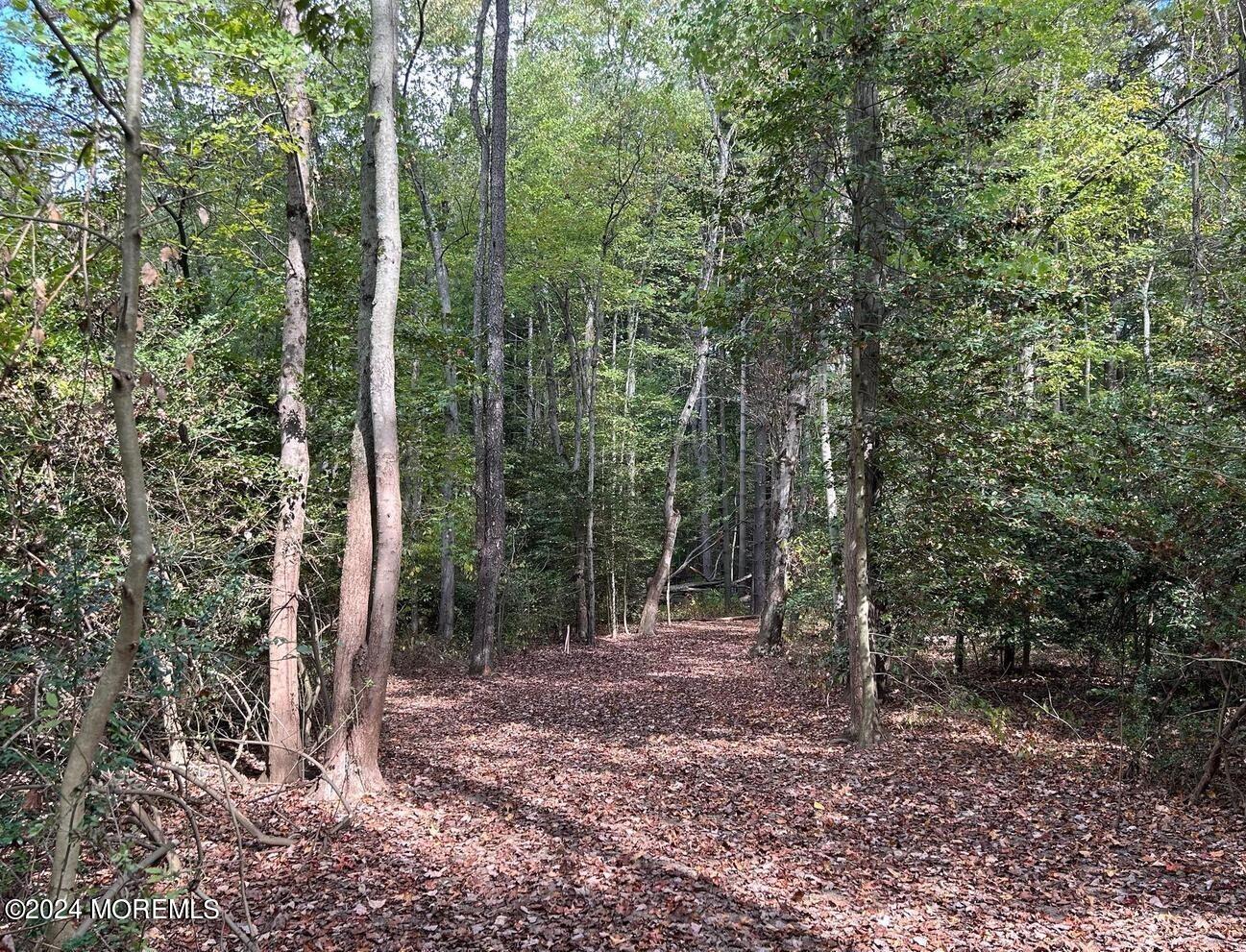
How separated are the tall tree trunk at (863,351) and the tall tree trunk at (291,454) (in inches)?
207

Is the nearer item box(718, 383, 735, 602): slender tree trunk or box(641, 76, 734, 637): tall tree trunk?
box(641, 76, 734, 637): tall tree trunk

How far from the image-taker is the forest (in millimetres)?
3834

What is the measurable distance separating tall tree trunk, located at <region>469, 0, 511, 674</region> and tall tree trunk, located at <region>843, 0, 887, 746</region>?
20.9 feet

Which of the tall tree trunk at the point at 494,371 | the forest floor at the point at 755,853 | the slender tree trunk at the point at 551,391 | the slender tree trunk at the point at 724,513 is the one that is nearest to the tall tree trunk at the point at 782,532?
the tall tree trunk at the point at 494,371

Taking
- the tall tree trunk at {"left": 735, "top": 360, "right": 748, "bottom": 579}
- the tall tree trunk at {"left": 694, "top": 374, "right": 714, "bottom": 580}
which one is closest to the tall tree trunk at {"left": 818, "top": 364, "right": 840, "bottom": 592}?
the tall tree trunk at {"left": 735, "top": 360, "right": 748, "bottom": 579}

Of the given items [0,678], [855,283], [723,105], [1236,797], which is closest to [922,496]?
[855,283]

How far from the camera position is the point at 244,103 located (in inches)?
279

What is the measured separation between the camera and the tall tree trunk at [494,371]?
12.0 m

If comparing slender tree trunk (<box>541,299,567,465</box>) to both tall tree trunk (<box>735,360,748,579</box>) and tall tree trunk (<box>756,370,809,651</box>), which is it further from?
tall tree trunk (<box>756,370,809,651</box>)

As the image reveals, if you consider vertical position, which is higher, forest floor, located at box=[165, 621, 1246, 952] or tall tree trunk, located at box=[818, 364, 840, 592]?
tall tree trunk, located at box=[818, 364, 840, 592]

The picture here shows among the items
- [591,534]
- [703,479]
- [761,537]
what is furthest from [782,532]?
[703,479]

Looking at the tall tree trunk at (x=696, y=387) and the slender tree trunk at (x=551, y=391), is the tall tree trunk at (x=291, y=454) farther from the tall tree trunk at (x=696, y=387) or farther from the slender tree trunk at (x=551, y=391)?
the slender tree trunk at (x=551, y=391)

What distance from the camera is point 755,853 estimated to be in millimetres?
5086

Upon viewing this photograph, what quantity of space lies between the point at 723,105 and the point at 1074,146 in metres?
8.25
